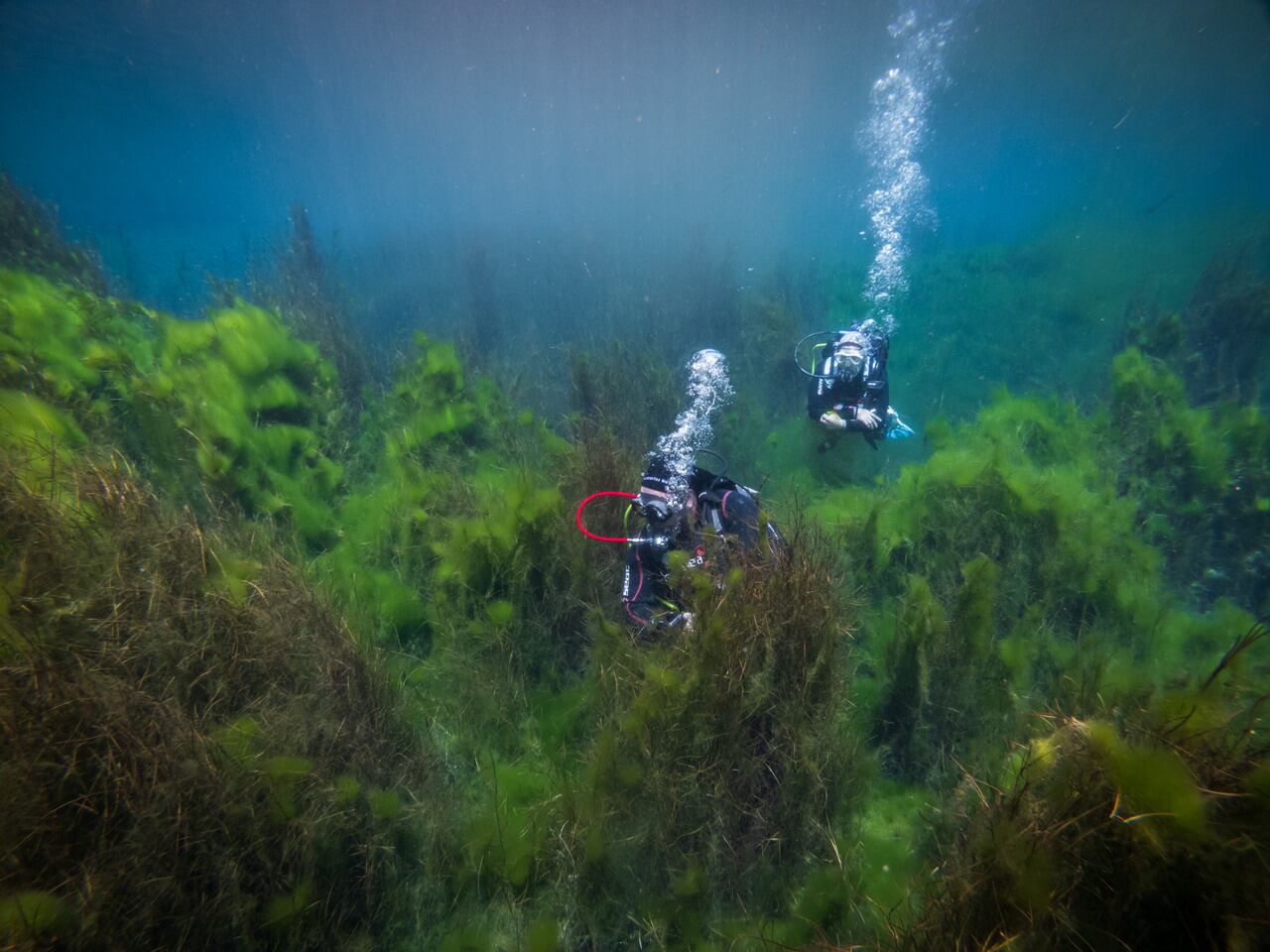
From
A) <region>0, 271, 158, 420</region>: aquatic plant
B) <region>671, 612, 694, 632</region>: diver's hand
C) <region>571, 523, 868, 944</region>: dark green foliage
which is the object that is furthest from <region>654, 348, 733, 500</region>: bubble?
<region>0, 271, 158, 420</region>: aquatic plant

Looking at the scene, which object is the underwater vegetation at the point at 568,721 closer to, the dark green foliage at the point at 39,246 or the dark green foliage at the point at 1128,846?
the dark green foliage at the point at 1128,846

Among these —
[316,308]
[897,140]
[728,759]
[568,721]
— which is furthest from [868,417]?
[897,140]

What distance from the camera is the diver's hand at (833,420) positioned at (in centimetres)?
566

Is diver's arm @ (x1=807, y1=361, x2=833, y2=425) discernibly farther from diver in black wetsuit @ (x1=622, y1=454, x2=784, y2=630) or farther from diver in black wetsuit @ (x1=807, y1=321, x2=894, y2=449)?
diver in black wetsuit @ (x1=622, y1=454, x2=784, y2=630)

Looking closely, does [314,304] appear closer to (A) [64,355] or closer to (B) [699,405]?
(A) [64,355]

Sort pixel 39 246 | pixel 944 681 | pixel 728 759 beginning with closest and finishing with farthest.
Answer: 1. pixel 728 759
2. pixel 944 681
3. pixel 39 246

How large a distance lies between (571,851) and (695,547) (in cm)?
166

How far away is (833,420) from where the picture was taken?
5.65 meters

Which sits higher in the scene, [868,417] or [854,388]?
[854,388]

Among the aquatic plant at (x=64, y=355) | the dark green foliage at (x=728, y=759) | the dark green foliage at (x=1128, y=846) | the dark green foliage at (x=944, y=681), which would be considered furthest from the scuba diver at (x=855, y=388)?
the aquatic plant at (x=64, y=355)

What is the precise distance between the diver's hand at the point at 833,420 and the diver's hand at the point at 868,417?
18 centimetres

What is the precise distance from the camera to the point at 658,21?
2158 cm

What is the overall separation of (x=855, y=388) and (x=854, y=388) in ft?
0.04

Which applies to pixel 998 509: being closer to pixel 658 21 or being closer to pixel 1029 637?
pixel 1029 637
